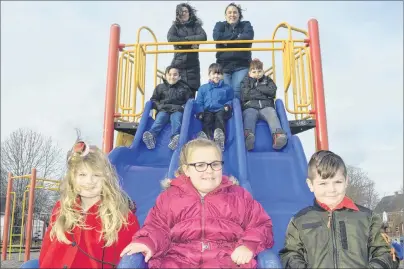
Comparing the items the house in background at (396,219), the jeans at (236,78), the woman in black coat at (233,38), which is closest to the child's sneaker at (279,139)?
the house in background at (396,219)

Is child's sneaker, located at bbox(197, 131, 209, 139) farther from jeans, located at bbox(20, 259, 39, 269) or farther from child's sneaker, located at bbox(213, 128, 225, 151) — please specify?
jeans, located at bbox(20, 259, 39, 269)

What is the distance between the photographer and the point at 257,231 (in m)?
2.51

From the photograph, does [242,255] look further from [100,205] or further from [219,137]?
[219,137]

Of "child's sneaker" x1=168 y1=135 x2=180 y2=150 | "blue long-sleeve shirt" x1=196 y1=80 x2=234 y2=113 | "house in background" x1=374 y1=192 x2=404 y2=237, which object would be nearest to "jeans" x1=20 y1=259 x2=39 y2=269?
"house in background" x1=374 y1=192 x2=404 y2=237

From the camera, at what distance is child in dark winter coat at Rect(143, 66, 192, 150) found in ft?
17.6

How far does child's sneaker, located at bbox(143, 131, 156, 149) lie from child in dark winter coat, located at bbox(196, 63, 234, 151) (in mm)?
631

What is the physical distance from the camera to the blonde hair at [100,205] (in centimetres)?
258

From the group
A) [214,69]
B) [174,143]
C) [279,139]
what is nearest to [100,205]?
[174,143]

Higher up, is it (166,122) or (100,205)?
(166,122)

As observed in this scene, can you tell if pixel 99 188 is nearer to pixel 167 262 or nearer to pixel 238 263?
pixel 167 262

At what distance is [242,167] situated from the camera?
14.3 ft

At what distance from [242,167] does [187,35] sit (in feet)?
11.6

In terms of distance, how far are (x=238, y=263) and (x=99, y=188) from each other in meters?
1.05

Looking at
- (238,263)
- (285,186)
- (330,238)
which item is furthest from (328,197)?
(285,186)
